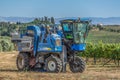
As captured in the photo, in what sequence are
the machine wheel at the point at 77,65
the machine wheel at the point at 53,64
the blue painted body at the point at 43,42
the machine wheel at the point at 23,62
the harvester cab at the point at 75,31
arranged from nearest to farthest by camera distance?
the machine wheel at the point at 53,64 → the blue painted body at the point at 43,42 → the harvester cab at the point at 75,31 → the machine wheel at the point at 77,65 → the machine wheel at the point at 23,62

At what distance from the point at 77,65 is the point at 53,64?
1.62 m

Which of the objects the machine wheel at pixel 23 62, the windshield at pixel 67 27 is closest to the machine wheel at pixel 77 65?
the windshield at pixel 67 27

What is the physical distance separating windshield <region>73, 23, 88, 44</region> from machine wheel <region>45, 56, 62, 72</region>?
1.51 meters

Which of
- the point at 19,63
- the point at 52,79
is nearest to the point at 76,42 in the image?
the point at 19,63

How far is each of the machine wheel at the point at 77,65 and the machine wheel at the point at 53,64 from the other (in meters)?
1.36

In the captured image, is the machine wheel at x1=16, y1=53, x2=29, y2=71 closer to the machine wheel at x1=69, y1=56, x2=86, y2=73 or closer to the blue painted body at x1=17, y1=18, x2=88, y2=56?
the blue painted body at x1=17, y1=18, x2=88, y2=56

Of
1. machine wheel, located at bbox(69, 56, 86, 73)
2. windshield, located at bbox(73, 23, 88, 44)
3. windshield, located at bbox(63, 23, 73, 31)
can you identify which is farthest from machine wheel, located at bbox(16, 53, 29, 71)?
windshield, located at bbox(73, 23, 88, 44)

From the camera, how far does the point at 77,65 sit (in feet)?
81.1

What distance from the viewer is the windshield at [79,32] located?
24.0 m

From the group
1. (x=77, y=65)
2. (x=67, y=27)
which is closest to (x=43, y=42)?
(x=67, y=27)

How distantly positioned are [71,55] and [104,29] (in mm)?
110056

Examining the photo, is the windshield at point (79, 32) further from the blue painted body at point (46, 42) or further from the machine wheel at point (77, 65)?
the machine wheel at point (77, 65)

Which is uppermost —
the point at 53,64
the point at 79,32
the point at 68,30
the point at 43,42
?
the point at 68,30

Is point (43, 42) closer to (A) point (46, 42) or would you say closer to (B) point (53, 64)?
(A) point (46, 42)
